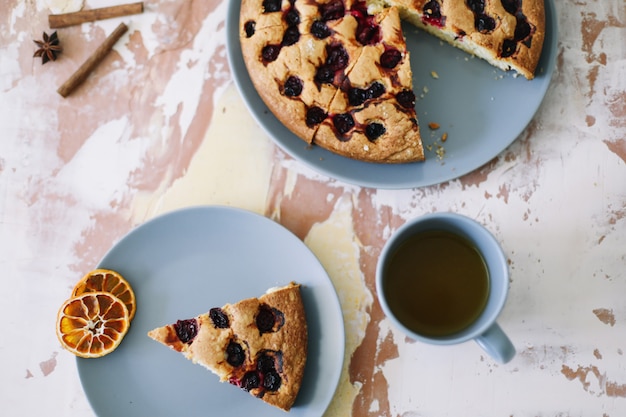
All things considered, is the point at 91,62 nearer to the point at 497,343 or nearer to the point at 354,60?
the point at 354,60

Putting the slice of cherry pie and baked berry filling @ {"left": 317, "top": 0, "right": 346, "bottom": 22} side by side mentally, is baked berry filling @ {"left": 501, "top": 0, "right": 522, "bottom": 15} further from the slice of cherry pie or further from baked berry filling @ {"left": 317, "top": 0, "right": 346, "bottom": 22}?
the slice of cherry pie

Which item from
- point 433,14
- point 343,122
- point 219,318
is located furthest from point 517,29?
point 219,318

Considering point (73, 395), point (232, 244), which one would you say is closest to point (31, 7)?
point (232, 244)

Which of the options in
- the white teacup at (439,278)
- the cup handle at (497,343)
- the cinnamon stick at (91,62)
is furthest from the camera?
the cinnamon stick at (91,62)

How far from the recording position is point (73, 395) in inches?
111

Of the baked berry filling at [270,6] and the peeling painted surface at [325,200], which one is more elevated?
the baked berry filling at [270,6]

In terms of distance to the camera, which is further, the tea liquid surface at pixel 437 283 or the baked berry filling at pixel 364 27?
the baked berry filling at pixel 364 27

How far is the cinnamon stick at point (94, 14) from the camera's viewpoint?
288 centimetres

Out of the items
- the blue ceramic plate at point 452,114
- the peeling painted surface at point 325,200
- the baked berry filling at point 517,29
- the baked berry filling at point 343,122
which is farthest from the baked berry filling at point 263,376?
the baked berry filling at point 517,29

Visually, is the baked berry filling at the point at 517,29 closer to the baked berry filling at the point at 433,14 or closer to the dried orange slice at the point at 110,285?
the baked berry filling at the point at 433,14

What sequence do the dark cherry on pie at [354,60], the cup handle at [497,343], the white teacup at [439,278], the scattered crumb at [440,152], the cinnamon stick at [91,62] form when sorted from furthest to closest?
1. the cinnamon stick at [91,62]
2. the scattered crumb at [440,152]
3. the dark cherry on pie at [354,60]
4. the white teacup at [439,278]
5. the cup handle at [497,343]

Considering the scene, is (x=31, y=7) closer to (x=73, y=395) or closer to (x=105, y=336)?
(x=105, y=336)

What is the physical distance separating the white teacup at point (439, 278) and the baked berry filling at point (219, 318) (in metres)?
0.65

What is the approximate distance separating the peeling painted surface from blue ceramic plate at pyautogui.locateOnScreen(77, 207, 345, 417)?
17 cm
